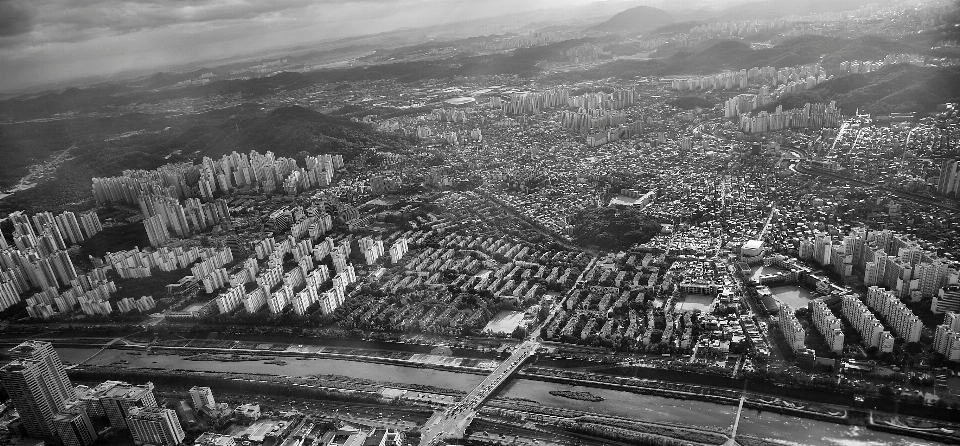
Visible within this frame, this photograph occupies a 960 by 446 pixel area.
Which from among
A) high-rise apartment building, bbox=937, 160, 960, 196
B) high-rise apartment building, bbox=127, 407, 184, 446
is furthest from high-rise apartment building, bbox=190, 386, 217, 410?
high-rise apartment building, bbox=937, 160, 960, 196

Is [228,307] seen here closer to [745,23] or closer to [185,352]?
[185,352]

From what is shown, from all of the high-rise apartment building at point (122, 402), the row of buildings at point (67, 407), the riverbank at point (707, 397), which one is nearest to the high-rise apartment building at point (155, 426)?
the row of buildings at point (67, 407)

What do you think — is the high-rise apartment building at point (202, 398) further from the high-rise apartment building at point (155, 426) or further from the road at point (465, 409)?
the road at point (465, 409)

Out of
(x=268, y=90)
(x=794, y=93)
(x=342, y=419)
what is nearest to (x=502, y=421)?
(x=342, y=419)

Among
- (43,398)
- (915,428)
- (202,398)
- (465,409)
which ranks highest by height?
(43,398)

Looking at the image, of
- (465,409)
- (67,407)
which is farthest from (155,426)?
(465,409)

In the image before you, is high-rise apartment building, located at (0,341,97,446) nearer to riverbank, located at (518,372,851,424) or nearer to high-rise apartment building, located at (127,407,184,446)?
high-rise apartment building, located at (127,407,184,446)

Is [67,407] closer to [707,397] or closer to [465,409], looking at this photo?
[465,409]

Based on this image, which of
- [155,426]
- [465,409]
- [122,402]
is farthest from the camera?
[122,402]
